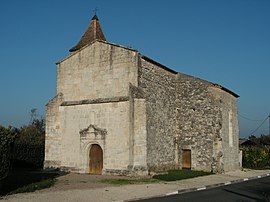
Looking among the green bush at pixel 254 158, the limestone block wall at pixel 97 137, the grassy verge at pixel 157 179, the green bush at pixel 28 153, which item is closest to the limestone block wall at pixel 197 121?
the grassy verge at pixel 157 179

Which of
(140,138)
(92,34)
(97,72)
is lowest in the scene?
(140,138)

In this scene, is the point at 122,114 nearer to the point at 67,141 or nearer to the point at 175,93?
the point at 67,141

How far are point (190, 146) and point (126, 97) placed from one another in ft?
22.6

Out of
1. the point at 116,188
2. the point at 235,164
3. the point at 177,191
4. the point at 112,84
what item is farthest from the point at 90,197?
the point at 235,164

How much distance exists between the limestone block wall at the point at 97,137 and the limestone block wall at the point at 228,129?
26.1ft

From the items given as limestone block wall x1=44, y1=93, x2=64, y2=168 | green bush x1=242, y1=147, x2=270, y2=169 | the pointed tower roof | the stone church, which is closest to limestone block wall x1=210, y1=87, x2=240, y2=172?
the stone church

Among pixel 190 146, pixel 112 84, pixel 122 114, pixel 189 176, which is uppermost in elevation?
pixel 112 84

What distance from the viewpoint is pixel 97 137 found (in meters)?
20.7

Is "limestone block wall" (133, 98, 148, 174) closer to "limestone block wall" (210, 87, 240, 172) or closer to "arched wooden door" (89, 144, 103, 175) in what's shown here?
"arched wooden door" (89, 144, 103, 175)

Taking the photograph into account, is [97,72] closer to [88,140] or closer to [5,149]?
[88,140]

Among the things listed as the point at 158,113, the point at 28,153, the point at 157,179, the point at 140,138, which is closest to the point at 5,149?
the point at 157,179

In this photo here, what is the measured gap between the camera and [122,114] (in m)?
20.0

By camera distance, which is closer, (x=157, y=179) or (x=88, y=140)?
(x=157, y=179)

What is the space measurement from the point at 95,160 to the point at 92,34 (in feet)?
39.7
